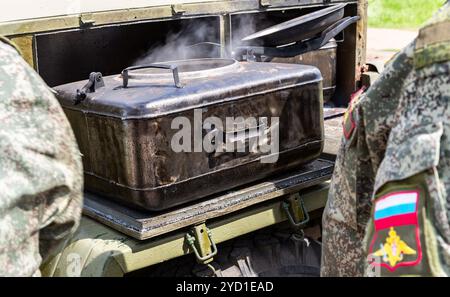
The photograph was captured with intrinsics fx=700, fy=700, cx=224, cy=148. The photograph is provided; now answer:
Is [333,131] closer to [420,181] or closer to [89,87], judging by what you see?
[89,87]

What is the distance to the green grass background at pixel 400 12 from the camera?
12.9 meters

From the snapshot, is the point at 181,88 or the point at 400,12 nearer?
the point at 181,88

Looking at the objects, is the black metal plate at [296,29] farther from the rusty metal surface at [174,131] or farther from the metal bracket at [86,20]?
the metal bracket at [86,20]

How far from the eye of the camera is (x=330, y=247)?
180cm

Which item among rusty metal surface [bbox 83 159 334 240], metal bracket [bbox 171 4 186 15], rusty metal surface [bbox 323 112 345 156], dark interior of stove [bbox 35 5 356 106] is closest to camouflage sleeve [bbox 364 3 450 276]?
rusty metal surface [bbox 83 159 334 240]

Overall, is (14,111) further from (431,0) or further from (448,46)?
(431,0)

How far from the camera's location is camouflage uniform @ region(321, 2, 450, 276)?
1218 mm

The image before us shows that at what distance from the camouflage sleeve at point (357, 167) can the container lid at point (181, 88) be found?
0.72 m

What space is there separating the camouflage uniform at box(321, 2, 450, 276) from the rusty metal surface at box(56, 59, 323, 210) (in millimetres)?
910

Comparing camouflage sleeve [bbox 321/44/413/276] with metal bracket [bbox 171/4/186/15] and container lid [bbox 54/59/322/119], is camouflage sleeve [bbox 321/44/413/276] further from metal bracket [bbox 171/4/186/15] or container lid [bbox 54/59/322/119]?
metal bracket [bbox 171/4/186/15]

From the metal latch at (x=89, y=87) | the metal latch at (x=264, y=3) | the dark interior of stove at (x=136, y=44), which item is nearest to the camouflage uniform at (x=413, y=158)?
the metal latch at (x=89, y=87)

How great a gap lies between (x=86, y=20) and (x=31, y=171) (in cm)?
142

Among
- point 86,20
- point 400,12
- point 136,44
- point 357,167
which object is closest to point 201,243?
point 357,167

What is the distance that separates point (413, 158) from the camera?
1244mm
